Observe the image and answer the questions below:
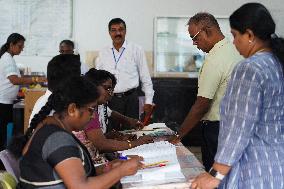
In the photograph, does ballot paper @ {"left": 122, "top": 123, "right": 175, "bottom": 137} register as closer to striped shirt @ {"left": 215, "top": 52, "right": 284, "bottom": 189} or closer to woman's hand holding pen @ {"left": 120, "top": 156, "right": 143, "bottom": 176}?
woman's hand holding pen @ {"left": 120, "top": 156, "right": 143, "bottom": 176}

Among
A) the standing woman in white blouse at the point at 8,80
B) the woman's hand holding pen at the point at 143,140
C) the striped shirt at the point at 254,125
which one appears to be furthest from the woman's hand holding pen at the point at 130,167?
the standing woman in white blouse at the point at 8,80

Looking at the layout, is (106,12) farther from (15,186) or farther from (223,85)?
(15,186)

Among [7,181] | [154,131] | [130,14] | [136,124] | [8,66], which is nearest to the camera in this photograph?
[7,181]

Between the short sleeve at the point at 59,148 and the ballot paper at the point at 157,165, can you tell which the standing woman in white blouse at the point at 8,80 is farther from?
the short sleeve at the point at 59,148

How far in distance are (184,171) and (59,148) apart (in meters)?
0.63

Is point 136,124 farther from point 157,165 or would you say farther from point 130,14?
point 130,14

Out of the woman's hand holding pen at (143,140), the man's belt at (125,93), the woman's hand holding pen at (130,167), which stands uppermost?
the man's belt at (125,93)

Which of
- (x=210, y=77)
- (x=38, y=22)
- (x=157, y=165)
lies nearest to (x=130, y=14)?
(x=38, y=22)

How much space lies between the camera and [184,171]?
185 centimetres

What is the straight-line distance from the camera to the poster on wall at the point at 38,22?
5961mm

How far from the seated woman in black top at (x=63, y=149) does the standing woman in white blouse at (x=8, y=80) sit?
312 cm

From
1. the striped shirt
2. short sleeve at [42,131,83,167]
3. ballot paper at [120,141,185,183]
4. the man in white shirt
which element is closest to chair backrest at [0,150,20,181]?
short sleeve at [42,131,83,167]

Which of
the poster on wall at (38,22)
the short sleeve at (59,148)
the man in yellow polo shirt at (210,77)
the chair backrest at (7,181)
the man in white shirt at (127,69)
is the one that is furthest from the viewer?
the poster on wall at (38,22)

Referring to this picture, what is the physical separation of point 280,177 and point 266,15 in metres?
0.61
